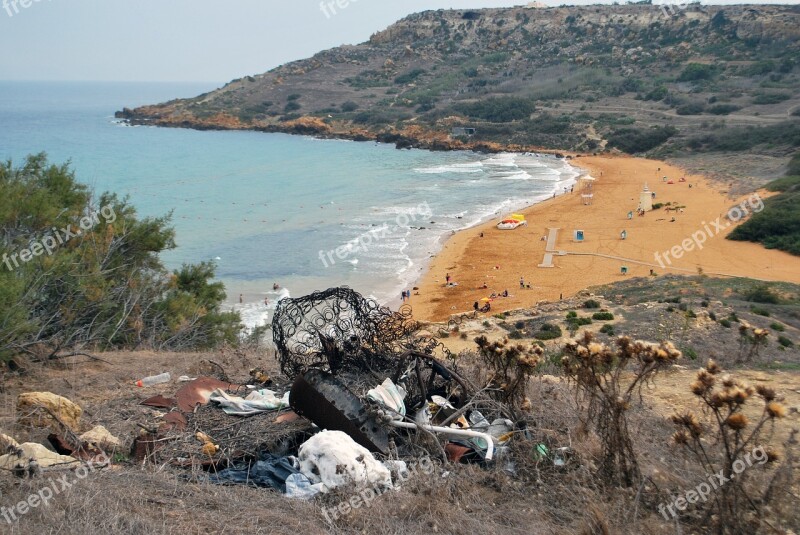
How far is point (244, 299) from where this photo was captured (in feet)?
76.7

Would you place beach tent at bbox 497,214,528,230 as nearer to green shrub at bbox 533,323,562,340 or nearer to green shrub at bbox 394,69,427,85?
green shrub at bbox 533,323,562,340

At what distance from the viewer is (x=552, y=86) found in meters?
90.2

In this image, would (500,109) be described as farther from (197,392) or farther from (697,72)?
(197,392)

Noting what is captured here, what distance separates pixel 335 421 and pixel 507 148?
215 feet

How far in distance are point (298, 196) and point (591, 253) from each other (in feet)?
76.9

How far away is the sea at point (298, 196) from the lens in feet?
87.9

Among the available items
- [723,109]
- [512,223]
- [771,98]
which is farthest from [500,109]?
[512,223]

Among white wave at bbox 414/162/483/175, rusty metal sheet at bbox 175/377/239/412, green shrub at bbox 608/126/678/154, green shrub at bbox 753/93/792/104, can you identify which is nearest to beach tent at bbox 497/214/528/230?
white wave at bbox 414/162/483/175

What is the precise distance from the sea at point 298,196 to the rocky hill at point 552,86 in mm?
7870

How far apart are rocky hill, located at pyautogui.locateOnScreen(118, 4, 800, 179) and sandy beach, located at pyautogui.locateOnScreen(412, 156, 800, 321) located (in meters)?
12.6

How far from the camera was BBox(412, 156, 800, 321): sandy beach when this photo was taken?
2311cm

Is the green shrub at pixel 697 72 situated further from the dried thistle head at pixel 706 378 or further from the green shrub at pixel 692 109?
the dried thistle head at pixel 706 378

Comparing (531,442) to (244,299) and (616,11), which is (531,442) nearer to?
(244,299)

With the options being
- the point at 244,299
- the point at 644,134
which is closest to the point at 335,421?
the point at 244,299
